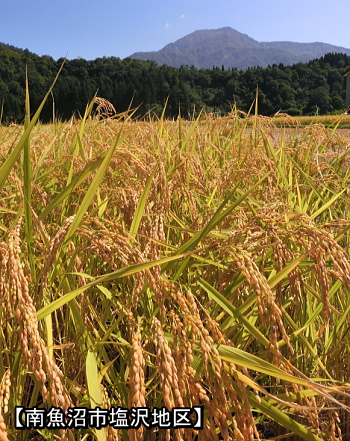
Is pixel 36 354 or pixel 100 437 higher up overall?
pixel 36 354

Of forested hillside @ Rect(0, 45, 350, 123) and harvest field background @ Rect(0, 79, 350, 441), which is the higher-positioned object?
forested hillside @ Rect(0, 45, 350, 123)

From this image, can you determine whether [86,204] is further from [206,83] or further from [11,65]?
[11,65]

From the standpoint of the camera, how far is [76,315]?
99 cm

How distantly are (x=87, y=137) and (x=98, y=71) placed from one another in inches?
1817

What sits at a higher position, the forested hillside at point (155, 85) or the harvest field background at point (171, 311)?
the forested hillside at point (155, 85)

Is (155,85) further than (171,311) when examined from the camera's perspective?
Yes

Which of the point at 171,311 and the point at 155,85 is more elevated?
the point at 155,85

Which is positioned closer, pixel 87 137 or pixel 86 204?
pixel 86 204

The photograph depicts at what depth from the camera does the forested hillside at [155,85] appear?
15008mm

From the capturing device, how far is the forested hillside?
1501 centimetres

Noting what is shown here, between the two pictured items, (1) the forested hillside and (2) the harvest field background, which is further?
(1) the forested hillside

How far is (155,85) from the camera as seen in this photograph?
86.2 feet

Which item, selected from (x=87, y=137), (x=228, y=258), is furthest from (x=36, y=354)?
(x=87, y=137)

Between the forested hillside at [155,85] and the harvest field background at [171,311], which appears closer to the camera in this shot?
the harvest field background at [171,311]
